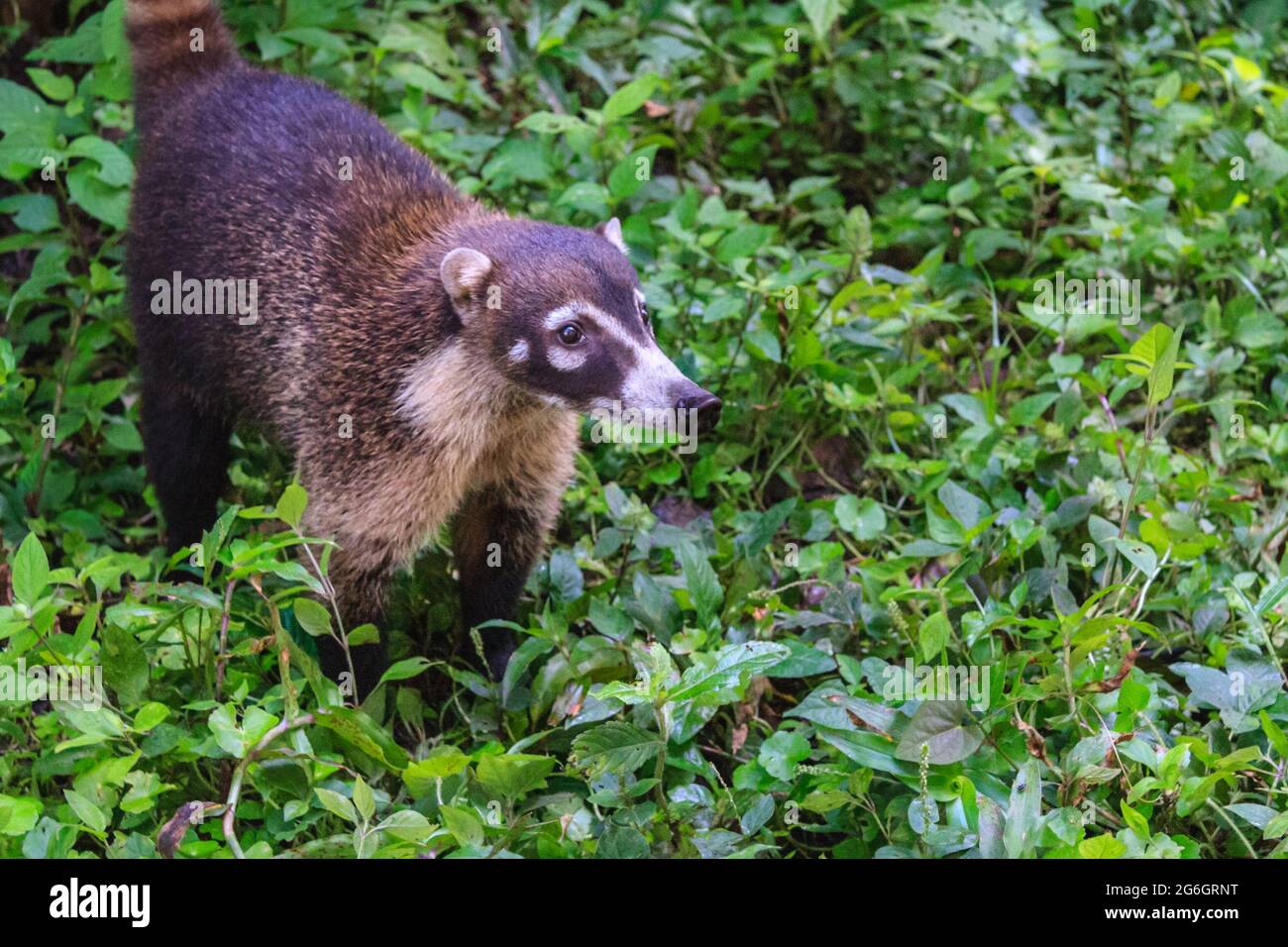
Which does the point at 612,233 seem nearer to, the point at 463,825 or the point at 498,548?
the point at 498,548

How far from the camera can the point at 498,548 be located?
16.7ft

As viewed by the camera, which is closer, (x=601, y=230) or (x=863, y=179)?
(x=601, y=230)

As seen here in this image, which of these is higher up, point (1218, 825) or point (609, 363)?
point (609, 363)

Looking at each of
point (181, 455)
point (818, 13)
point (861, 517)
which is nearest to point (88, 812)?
point (181, 455)

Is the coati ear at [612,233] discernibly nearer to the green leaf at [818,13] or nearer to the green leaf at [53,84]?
the green leaf at [818,13]

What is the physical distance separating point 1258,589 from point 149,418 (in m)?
4.02

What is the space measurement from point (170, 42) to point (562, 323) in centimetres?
216

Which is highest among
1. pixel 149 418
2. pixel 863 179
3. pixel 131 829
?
pixel 863 179

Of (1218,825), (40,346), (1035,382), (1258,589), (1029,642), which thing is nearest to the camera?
(1218,825)

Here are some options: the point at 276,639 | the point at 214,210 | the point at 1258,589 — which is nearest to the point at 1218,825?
the point at 1258,589

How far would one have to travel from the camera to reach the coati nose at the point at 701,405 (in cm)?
439

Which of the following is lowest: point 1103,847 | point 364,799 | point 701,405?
point 1103,847

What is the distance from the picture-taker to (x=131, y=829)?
423cm

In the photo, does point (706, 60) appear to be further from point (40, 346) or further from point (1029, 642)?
point (1029, 642)
